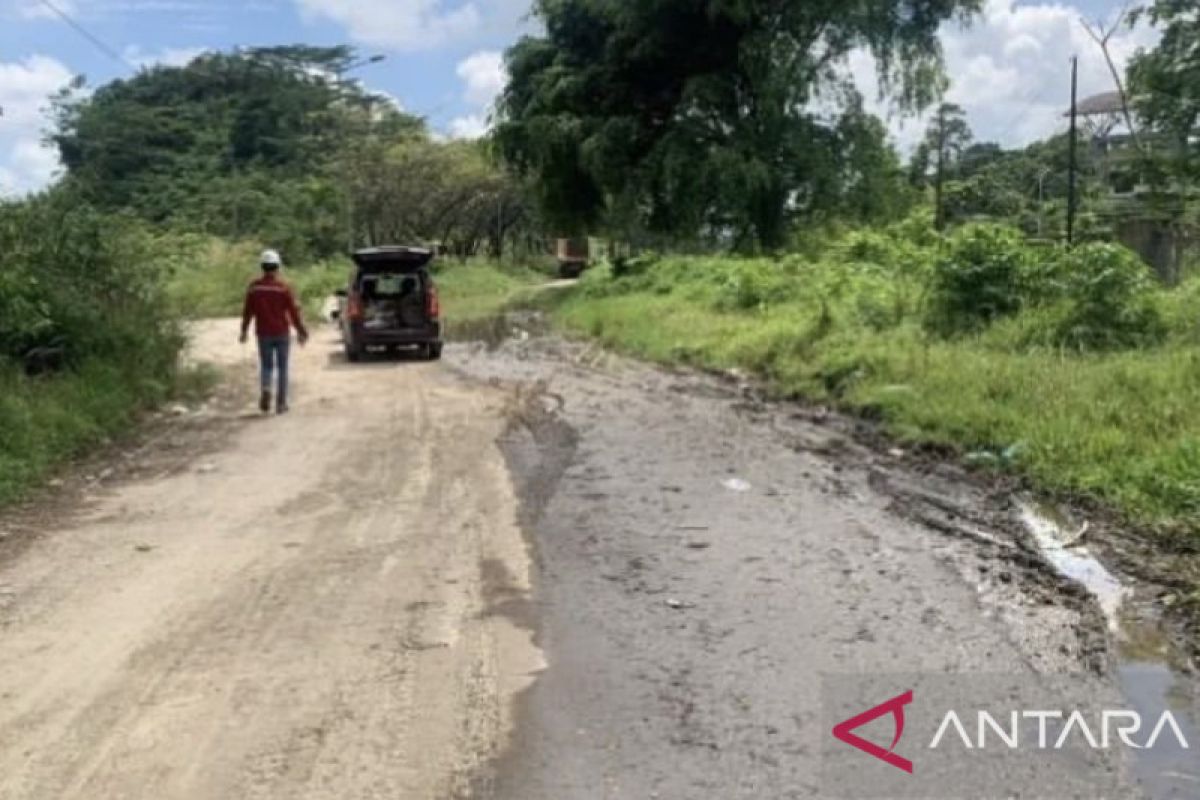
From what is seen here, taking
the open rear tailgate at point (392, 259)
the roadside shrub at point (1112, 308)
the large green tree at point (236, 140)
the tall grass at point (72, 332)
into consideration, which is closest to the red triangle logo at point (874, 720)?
the tall grass at point (72, 332)

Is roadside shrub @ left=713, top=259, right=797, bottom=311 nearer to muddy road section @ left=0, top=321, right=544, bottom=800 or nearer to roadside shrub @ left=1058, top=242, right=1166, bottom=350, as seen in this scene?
roadside shrub @ left=1058, top=242, right=1166, bottom=350

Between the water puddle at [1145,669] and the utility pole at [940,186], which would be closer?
the water puddle at [1145,669]

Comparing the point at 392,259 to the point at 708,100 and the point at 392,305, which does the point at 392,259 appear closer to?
the point at 392,305

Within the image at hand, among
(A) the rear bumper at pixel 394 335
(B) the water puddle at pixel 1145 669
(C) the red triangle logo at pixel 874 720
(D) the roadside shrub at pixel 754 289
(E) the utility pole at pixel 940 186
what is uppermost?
(E) the utility pole at pixel 940 186

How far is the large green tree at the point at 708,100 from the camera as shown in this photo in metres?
31.0

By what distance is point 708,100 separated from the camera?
31.9 metres

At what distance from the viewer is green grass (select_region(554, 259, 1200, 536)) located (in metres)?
8.36

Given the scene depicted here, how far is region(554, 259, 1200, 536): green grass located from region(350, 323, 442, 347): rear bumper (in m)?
3.44

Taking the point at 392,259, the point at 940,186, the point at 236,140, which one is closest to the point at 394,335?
the point at 392,259

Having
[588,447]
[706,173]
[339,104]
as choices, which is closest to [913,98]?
[706,173]

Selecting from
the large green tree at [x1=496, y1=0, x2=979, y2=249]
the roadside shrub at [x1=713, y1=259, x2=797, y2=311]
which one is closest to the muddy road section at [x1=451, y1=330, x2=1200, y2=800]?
the roadside shrub at [x1=713, y1=259, x2=797, y2=311]

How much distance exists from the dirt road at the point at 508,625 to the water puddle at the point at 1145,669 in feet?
0.23

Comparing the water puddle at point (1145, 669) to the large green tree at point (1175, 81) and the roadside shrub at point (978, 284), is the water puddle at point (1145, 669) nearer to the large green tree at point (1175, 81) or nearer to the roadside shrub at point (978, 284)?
the roadside shrub at point (978, 284)

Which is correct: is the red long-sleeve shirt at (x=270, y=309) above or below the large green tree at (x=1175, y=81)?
below
